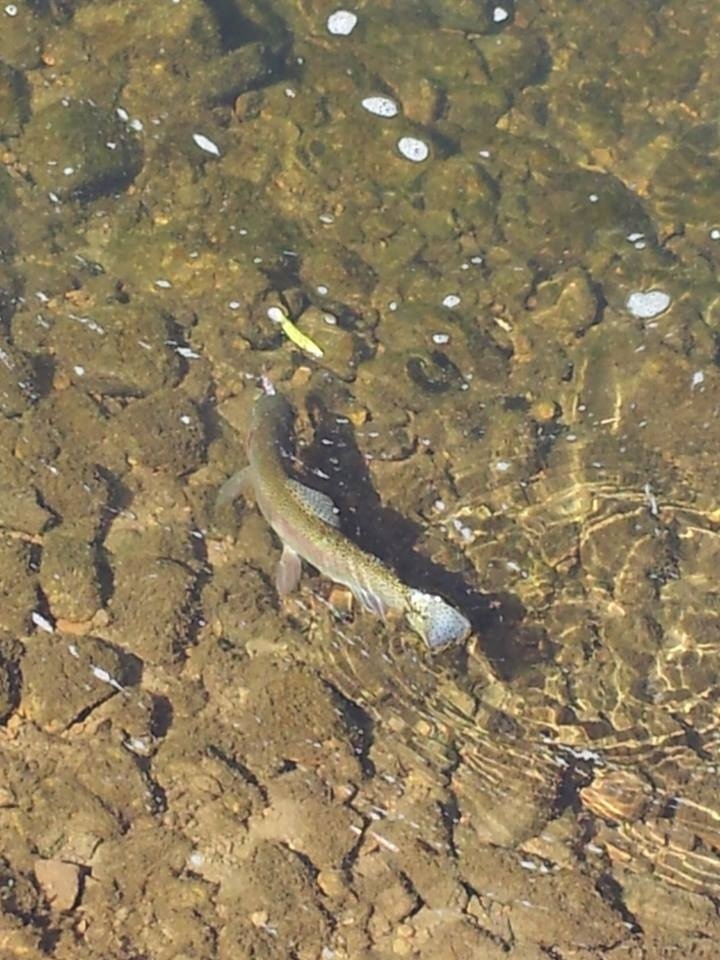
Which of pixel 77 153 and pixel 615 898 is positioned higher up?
pixel 77 153

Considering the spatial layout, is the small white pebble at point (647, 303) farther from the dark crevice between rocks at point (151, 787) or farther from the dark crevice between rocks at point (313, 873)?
the dark crevice between rocks at point (151, 787)

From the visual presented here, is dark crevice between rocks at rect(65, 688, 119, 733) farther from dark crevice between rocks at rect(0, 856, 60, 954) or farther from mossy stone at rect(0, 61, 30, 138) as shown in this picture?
mossy stone at rect(0, 61, 30, 138)

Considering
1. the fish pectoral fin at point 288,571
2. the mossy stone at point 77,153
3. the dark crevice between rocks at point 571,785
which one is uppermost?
the mossy stone at point 77,153

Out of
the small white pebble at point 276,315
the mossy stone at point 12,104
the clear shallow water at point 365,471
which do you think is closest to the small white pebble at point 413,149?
the clear shallow water at point 365,471

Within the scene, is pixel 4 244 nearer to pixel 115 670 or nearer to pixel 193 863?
pixel 115 670

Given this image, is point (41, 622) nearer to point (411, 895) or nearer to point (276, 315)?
point (411, 895)

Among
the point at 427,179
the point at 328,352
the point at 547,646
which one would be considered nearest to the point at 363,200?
the point at 427,179

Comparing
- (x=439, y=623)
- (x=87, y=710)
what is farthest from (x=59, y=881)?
(x=439, y=623)
